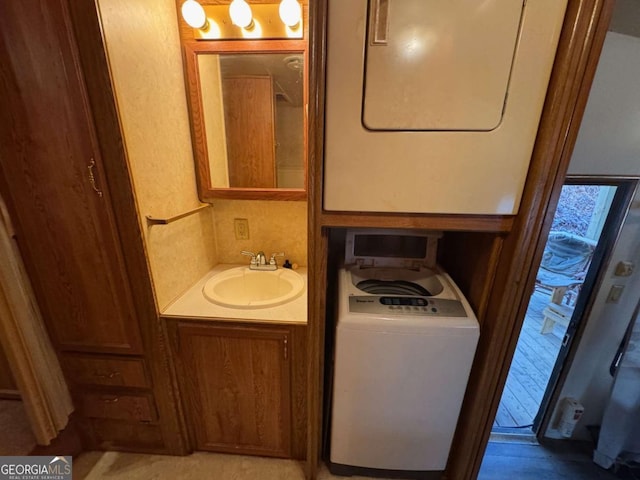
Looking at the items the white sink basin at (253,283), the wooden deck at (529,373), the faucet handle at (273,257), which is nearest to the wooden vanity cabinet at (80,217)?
the white sink basin at (253,283)

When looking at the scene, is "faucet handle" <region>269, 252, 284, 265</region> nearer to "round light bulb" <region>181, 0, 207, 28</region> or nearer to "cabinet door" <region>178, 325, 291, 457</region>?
"cabinet door" <region>178, 325, 291, 457</region>

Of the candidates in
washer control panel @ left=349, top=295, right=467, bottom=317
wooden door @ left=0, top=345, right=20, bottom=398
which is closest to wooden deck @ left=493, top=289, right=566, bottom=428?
washer control panel @ left=349, top=295, right=467, bottom=317

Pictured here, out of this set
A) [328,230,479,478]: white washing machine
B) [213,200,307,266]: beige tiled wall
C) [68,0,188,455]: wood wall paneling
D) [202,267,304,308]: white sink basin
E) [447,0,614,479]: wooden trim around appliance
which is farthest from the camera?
[213,200,307,266]: beige tiled wall

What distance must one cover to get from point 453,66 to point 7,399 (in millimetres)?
2868

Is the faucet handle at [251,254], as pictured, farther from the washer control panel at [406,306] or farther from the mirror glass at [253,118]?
the washer control panel at [406,306]

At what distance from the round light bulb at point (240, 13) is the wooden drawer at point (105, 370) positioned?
1.66 m

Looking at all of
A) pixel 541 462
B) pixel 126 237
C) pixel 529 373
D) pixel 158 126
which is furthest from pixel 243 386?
pixel 529 373

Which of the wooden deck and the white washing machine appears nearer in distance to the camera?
the white washing machine

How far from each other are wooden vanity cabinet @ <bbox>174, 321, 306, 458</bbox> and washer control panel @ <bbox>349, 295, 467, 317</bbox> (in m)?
0.30

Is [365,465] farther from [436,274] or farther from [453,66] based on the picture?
[453,66]

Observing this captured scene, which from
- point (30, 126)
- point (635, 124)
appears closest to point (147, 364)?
point (30, 126)

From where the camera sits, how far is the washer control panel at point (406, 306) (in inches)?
42.9

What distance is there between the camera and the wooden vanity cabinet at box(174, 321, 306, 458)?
1.25m

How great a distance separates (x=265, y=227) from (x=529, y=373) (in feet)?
7.97
